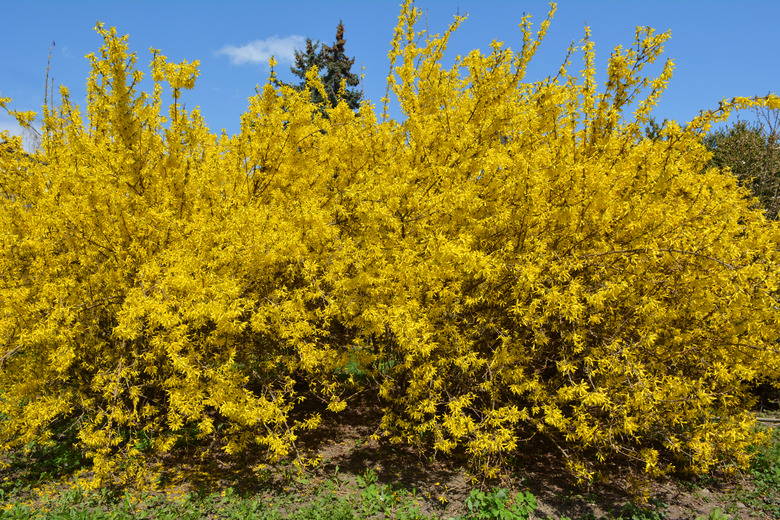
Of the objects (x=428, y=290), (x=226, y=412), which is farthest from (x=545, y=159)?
(x=226, y=412)

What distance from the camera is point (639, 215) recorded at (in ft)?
11.8

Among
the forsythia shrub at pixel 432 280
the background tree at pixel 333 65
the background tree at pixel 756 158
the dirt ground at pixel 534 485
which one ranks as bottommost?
the dirt ground at pixel 534 485

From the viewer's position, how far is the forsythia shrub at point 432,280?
357 centimetres

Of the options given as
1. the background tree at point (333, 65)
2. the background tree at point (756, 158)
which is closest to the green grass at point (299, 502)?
the background tree at point (756, 158)

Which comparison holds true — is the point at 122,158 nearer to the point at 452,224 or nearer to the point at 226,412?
the point at 226,412

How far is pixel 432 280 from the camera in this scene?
364cm

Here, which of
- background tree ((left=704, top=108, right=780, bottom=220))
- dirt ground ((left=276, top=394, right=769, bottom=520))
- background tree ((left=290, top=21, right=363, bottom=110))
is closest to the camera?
dirt ground ((left=276, top=394, right=769, bottom=520))

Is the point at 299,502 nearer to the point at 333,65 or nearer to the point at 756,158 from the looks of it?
the point at 756,158

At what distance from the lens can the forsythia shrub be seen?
3570 mm

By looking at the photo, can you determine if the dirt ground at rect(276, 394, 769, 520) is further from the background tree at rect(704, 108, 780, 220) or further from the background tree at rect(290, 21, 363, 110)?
the background tree at rect(290, 21, 363, 110)

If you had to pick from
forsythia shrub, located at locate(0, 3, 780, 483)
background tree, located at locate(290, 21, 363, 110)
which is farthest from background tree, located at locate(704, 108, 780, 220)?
background tree, located at locate(290, 21, 363, 110)

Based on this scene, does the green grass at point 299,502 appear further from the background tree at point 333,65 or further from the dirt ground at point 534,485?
the background tree at point 333,65

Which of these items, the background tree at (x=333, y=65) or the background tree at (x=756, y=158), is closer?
the background tree at (x=756, y=158)

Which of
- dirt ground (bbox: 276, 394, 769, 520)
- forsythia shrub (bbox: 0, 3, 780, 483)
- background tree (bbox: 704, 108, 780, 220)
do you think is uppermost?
background tree (bbox: 704, 108, 780, 220)
